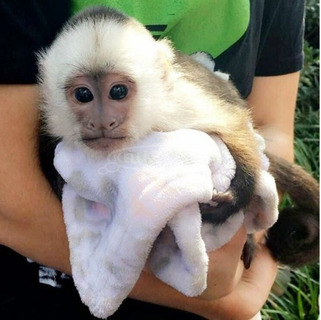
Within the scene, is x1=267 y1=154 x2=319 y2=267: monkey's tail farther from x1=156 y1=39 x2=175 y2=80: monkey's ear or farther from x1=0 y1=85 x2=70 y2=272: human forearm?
x1=0 y1=85 x2=70 y2=272: human forearm

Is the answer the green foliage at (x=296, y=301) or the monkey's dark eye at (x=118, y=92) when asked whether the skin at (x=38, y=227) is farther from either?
the green foliage at (x=296, y=301)

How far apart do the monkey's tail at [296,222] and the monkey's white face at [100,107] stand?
1.93 ft

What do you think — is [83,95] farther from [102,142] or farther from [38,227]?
[38,227]

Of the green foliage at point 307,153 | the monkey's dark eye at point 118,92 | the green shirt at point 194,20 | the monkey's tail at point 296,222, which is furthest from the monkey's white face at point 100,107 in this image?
the green foliage at point 307,153

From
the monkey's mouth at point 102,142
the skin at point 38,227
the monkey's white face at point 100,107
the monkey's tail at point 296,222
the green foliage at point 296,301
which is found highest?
the monkey's white face at point 100,107

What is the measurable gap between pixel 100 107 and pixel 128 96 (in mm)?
64

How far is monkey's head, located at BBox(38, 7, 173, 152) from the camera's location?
0.96m

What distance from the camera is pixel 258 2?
1.27m

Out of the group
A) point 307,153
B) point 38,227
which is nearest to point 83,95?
point 38,227

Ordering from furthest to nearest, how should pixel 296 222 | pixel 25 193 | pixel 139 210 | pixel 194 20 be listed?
pixel 296 222
pixel 194 20
pixel 25 193
pixel 139 210

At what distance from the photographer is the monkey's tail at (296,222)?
1486 millimetres

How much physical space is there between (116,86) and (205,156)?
181mm

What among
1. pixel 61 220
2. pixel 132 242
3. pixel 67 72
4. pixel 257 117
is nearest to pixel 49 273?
pixel 61 220

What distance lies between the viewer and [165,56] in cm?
105
